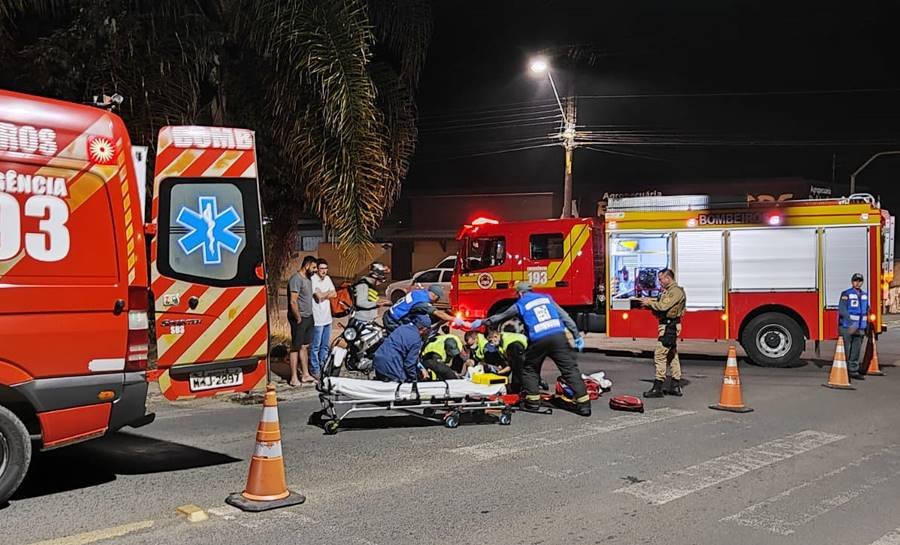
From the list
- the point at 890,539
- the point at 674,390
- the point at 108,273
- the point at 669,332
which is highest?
the point at 108,273

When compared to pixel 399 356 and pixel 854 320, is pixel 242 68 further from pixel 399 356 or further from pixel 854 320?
pixel 854 320

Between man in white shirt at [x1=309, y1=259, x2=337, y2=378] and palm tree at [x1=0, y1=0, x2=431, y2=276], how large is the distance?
0.71m

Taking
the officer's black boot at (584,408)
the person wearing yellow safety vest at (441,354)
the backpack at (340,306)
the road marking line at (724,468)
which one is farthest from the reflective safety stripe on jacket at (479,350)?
the road marking line at (724,468)

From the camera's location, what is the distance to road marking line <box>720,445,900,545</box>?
5320mm

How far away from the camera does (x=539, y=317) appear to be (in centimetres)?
932

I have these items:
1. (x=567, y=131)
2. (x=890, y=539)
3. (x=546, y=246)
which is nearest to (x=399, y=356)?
(x=890, y=539)

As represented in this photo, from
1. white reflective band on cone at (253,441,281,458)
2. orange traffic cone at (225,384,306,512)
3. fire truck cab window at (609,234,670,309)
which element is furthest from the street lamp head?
white reflective band on cone at (253,441,281,458)

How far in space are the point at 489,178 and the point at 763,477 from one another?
130 feet

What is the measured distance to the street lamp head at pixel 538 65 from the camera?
2167 cm

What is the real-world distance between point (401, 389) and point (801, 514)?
3.94m

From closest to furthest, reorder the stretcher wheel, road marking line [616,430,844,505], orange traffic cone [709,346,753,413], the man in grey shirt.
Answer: road marking line [616,430,844,505] < the stretcher wheel < orange traffic cone [709,346,753,413] < the man in grey shirt

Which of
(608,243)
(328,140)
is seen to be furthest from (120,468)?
(608,243)

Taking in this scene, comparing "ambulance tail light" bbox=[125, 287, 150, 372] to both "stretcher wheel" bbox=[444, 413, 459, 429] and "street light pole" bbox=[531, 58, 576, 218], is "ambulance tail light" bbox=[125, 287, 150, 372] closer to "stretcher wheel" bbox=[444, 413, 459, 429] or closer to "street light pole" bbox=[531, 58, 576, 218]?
"stretcher wheel" bbox=[444, 413, 459, 429]

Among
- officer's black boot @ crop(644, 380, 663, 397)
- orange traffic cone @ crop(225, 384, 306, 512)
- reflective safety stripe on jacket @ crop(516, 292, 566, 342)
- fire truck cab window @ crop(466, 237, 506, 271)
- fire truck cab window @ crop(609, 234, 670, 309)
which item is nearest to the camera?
orange traffic cone @ crop(225, 384, 306, 512)
